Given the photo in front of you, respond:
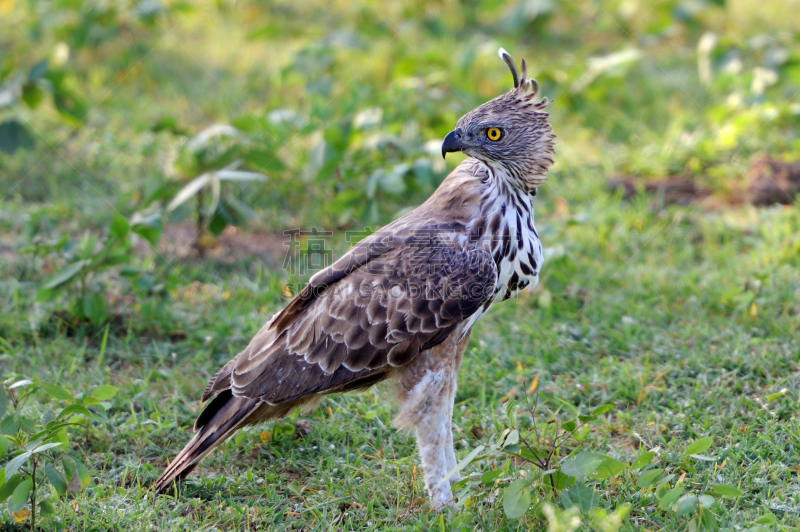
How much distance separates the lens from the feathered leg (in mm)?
3227

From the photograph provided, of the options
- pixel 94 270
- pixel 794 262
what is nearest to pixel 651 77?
pixel 794 262

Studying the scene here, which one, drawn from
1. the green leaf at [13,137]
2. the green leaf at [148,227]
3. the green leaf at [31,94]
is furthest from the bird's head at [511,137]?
the green leaf at [13,137]

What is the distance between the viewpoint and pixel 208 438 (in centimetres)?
333

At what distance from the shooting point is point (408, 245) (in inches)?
129

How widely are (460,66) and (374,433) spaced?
3.94m

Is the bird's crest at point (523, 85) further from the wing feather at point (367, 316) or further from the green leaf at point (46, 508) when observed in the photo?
the green leaf at point (46, 508)

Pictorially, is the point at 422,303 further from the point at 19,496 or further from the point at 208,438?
the point at 19,496

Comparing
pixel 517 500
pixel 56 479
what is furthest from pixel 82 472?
pixel 517 500

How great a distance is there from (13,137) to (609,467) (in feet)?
18.2

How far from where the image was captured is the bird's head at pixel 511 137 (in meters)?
3.34

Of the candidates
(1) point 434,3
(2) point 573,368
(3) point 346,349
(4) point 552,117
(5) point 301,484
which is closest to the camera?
(3) point 346,349

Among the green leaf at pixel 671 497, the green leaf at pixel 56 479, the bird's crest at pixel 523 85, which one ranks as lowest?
the green leaf at pixel 671 497

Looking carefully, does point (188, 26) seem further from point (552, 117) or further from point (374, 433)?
point (374, 433)

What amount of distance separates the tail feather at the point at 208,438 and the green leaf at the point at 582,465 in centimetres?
139
